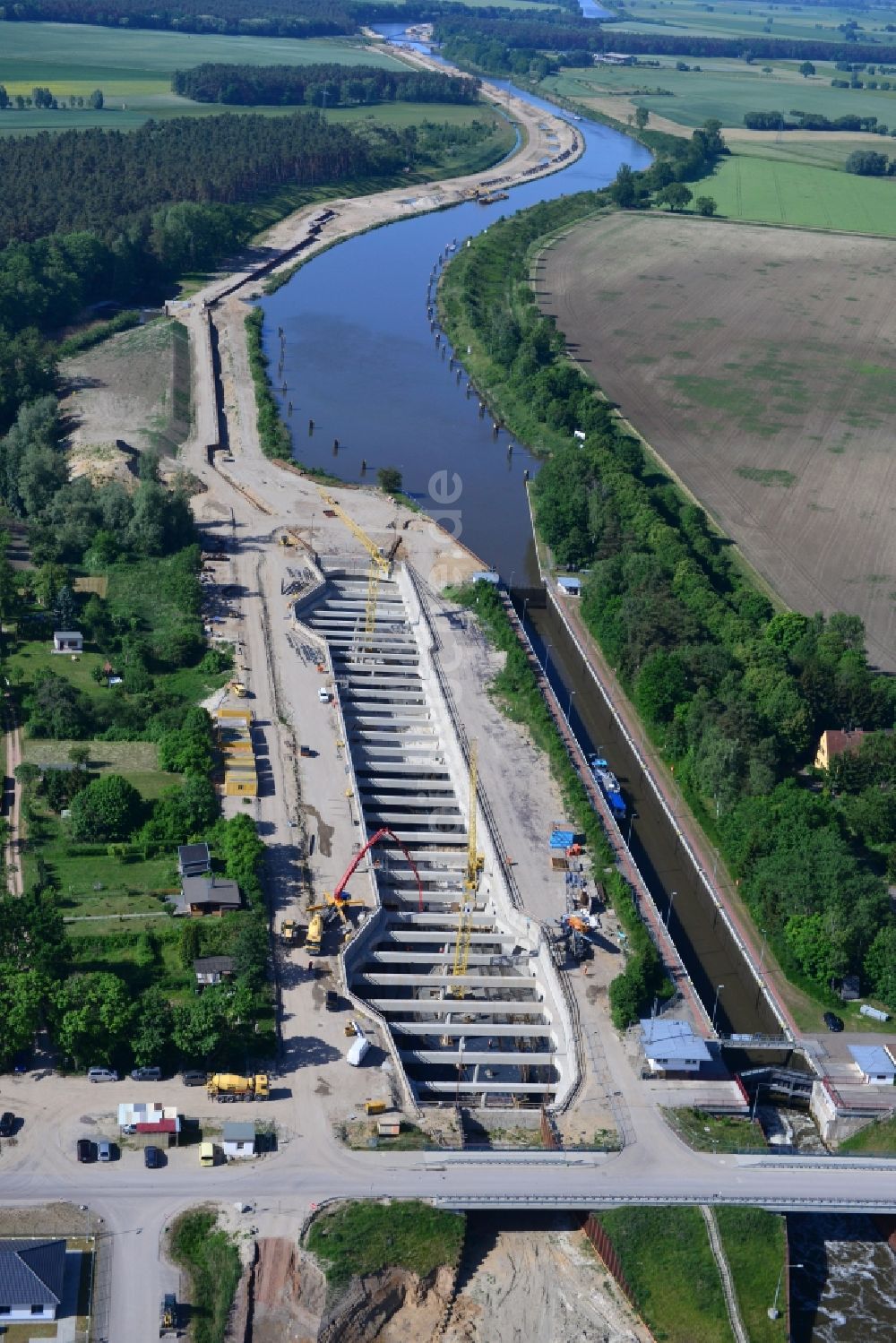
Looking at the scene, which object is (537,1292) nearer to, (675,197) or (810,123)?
(675,197)

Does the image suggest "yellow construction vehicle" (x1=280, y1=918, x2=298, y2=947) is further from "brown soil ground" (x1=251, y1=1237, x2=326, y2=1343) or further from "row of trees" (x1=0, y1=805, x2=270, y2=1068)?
"brown soil ground" (x1=251, y1=1237, x2=326, y2=1343)

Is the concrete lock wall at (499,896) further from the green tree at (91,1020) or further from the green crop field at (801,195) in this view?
the green crop field at (801,195)

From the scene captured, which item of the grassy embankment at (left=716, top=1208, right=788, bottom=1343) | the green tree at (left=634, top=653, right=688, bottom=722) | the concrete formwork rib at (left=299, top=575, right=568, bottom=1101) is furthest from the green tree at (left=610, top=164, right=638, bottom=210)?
the grassy embankment at (left=716, top=1208, right=788, bottom=1343)

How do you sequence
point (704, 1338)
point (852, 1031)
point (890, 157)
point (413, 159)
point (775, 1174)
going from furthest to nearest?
point (890, 157) < point (413, 159) < point (852, 1031) < point (775, 1174) < point (704, 1338)

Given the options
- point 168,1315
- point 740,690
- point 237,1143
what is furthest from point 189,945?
point 740,690

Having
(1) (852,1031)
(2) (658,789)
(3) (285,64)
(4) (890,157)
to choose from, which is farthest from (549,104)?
(1) (852,1031)

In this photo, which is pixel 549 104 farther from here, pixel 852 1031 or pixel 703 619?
pixel 852 1031
